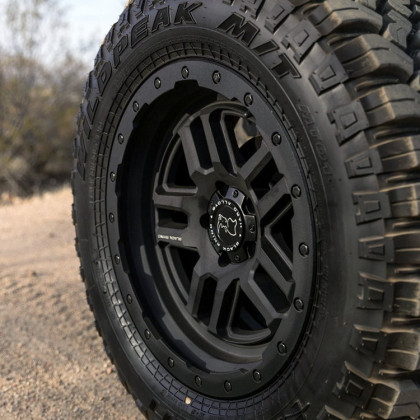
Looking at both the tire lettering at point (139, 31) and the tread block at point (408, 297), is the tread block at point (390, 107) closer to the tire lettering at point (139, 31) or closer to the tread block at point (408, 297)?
the tread block at point (408, 297)

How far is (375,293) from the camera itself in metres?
1.56

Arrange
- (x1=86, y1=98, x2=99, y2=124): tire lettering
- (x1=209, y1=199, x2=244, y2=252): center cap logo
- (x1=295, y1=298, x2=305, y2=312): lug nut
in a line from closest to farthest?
(x1=295, y1=298, x2=305, y2=312): lug nut
(x1=209, y1=199, x2=244, y2=252): center cap logo
(x1=86, y1=98, x2=99, y2=124): tire lettering

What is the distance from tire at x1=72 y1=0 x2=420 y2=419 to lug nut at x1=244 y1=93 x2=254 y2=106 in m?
0.02

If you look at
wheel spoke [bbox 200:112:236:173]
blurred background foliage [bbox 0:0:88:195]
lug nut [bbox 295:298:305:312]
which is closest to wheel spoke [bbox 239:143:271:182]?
wheel spoke [bbox 200:112:236:173]

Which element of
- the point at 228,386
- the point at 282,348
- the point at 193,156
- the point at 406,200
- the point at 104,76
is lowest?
the point at 228,386

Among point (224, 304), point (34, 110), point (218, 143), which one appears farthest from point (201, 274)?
point (34, 110)

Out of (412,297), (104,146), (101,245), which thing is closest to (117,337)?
(101,245)

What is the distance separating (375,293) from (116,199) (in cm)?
118

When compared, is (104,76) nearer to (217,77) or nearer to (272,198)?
(217,77)

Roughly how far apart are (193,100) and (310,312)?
3.07 feet

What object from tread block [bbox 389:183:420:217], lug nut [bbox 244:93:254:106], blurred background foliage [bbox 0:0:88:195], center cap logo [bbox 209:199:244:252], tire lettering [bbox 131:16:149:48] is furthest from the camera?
blurred background foliage [bbox 0:0:88:195]

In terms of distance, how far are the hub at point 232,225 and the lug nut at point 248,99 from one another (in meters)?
0.34

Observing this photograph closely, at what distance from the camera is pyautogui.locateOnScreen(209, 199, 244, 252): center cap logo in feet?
6.80

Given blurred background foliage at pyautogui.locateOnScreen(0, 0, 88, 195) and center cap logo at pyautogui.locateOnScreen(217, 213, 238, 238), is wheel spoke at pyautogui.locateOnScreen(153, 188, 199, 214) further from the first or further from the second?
blurred background foliage at pyautogui.locateOnScreen(0, 0, 88, 195)
